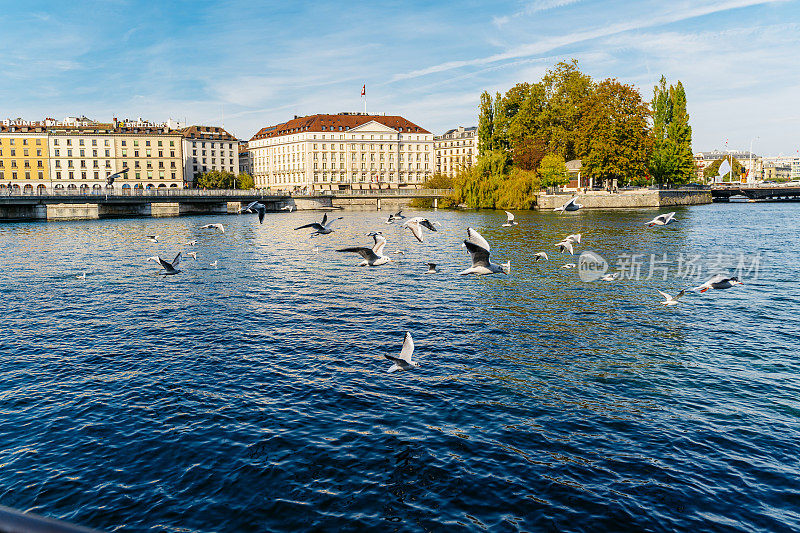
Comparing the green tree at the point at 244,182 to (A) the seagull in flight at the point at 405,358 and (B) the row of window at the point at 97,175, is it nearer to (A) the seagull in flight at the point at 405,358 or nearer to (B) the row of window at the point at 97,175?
(B) the row of window at the point at 97,175

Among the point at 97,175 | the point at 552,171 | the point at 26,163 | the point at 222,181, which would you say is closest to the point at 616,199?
the point at 552,171

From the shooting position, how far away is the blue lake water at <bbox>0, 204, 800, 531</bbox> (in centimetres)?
1048

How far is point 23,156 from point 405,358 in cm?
17682

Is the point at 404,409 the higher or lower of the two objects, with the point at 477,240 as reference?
lower

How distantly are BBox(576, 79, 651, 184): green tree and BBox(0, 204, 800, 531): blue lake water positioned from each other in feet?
240

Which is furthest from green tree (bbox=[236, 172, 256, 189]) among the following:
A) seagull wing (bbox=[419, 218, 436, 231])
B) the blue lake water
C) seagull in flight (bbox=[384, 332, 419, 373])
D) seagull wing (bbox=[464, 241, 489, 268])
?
seagull wing (bbox=[464, 241, 489, 268])

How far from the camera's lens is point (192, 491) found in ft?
35.9

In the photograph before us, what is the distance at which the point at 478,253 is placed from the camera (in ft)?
52.9

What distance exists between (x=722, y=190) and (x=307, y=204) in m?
91.6

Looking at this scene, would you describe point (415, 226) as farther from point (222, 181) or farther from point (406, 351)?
point (222, 181)

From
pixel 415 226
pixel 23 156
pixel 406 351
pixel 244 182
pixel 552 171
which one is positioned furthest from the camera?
pixel 244 182

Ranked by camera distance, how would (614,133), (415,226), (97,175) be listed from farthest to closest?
(97,175)
(614,133)
(415,226)

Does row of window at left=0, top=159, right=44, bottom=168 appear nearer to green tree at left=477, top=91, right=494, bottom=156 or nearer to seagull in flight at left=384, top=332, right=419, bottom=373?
green tree at left=477, top=91, right=494, bottom=156

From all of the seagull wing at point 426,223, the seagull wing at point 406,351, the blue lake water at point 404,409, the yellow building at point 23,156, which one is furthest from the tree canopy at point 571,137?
the yellow building at point 23,156
